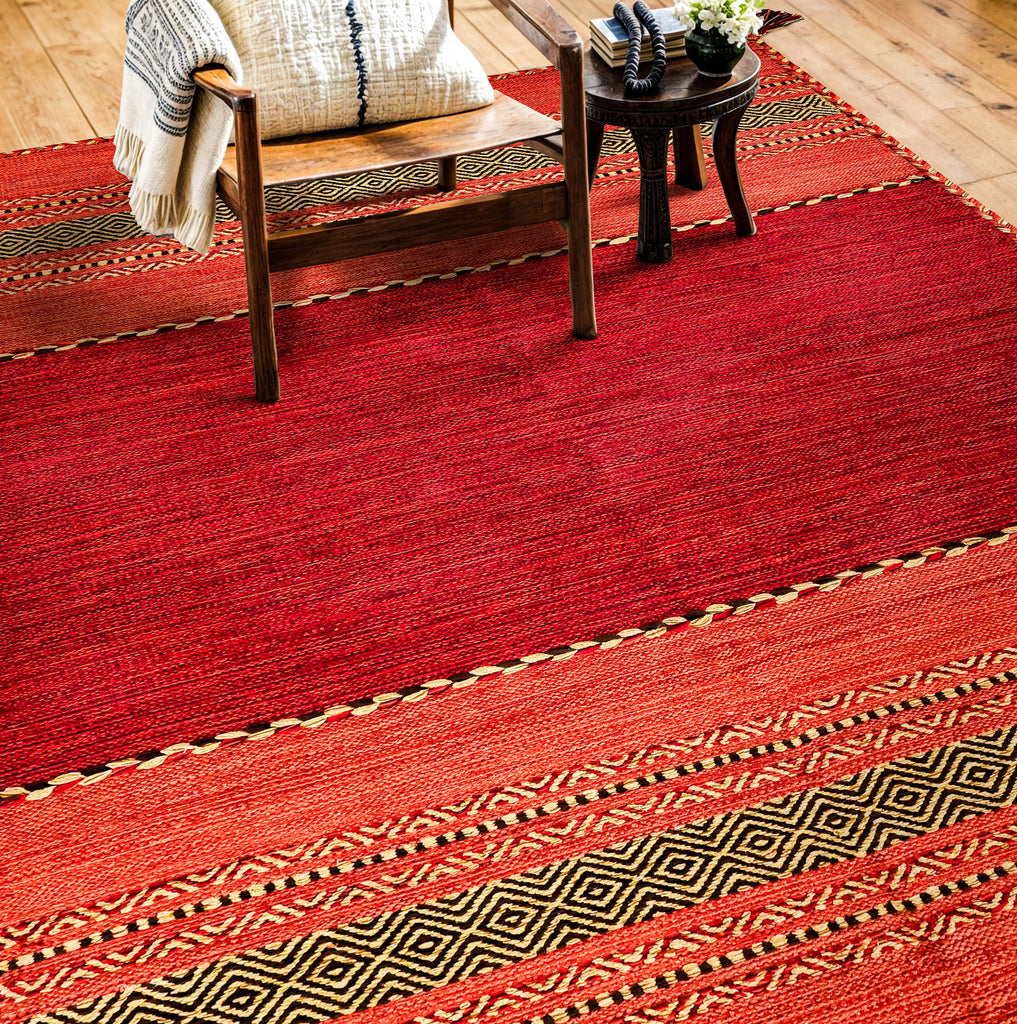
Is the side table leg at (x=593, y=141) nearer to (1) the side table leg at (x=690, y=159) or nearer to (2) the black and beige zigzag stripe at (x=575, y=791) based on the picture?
(1) the side table leg at (x=690, y=159)

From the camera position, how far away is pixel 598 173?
2.87 metres

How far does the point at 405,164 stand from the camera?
2191mm

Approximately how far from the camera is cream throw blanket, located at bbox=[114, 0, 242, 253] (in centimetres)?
207

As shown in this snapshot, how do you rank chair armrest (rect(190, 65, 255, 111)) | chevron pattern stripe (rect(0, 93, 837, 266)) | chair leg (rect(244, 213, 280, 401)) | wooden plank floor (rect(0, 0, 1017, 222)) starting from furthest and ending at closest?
1. wooden plank floor (rect(0, 0, 1017, 222))
2. chevron pattern stripe (rect(0, 93, 837, 266))
3. chair leg (rect(244, 213, 280, 401))
4. chair armrest (rect(190, 65, 255, 111))

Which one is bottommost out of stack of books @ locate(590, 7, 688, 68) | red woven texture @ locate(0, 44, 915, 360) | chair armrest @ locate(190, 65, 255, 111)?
red woven texture @ locate(0, 44, 915, 360)

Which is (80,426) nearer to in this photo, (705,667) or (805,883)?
(705,667)

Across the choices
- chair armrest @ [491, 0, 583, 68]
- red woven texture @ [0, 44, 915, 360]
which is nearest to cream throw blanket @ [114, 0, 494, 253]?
chair armrest @ [491, 0, 583, 68]

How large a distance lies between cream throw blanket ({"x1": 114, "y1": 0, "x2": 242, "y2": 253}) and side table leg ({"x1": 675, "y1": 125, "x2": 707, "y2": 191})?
101 cm

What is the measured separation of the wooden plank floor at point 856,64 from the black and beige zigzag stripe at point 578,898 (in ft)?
5.31

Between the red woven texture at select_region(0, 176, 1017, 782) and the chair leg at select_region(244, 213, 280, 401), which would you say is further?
the chair leg at select_region(244, 213, 280, 401)

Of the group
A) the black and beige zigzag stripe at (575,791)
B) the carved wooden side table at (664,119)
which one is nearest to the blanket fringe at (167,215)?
the carved wooden side table at (664,119)

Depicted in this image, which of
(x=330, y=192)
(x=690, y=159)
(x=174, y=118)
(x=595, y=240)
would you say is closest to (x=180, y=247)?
(x=330, y=192)

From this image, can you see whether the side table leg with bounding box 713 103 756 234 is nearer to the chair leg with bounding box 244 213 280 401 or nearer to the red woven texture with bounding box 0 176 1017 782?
the red woven texture with bounding box 0 176 1017 782

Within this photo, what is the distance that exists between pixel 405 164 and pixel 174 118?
1.31ft
